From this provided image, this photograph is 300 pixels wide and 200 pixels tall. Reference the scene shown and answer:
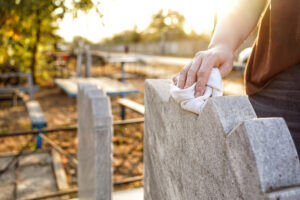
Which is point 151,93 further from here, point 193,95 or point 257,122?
point 257,122

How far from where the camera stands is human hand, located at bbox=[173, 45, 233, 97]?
42.1 inches

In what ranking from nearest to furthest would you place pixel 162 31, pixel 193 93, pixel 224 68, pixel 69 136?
pixel 193 93, pixel 224 68, pixel 69 136, pixel 162 31

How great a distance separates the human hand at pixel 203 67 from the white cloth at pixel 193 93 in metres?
0.02

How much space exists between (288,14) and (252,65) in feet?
0.91

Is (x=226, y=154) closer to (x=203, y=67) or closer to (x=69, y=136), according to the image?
(x=203, y=67)

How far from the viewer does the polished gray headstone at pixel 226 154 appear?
0.69m

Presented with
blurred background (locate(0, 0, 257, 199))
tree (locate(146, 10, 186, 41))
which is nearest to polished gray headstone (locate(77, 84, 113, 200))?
blurred background (locate(0, 0, 257, 199))

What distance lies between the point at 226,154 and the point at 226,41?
0.59 meters

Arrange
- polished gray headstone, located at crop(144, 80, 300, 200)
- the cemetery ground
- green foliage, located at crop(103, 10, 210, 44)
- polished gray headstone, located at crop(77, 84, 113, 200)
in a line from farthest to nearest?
green foliage, located at crop(103, 10, 210, 44)
the cemetery ground
polished gray headstone, located at crop(77, 84, 113, 200)
polished gray headstone, located at crop(144, 80, 300, 200)

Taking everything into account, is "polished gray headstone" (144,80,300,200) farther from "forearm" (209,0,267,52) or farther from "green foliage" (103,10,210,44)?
"green foliage" (103,10,210,44)

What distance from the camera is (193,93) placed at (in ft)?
3.45

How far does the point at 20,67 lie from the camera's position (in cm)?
1013

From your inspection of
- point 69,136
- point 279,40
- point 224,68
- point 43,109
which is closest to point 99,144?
point 224,68

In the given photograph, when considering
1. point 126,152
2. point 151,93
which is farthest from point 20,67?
point 151,93
